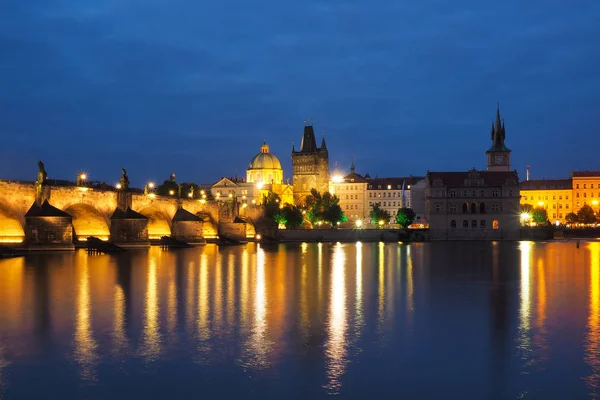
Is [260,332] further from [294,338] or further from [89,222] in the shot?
[89,222]

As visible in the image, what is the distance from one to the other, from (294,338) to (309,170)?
139846mm

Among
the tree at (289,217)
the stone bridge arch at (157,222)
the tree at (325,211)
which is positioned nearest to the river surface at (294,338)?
the stone bridge arch at (157,222)

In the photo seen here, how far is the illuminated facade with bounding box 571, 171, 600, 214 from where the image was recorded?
481 feet

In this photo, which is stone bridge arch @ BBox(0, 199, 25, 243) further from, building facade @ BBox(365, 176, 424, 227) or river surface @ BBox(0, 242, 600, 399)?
building facade @ BBox(365, 176, 424, 227)

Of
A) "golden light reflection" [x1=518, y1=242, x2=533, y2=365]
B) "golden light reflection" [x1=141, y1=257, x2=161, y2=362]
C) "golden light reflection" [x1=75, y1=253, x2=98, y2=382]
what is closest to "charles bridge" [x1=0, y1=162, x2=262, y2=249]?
"golden light reflection" [x1=141, y1=257, x2=161, y2=362]

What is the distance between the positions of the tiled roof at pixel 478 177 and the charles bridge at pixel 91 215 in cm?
3714

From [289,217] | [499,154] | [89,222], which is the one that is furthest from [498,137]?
[89,222]

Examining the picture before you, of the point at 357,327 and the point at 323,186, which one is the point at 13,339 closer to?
the point at 357,327

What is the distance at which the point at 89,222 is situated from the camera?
5834cm

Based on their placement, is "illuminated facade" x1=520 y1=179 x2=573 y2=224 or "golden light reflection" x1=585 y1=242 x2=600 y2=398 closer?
"golden light reflection" x1=585 y1=242 x2=600 y2=398

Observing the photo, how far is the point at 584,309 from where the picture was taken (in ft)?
73.2

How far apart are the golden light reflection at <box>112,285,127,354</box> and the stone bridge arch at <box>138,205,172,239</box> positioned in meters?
43.7

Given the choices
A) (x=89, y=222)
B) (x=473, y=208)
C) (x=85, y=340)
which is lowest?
(x=85, y=340)

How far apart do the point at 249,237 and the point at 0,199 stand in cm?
5269
